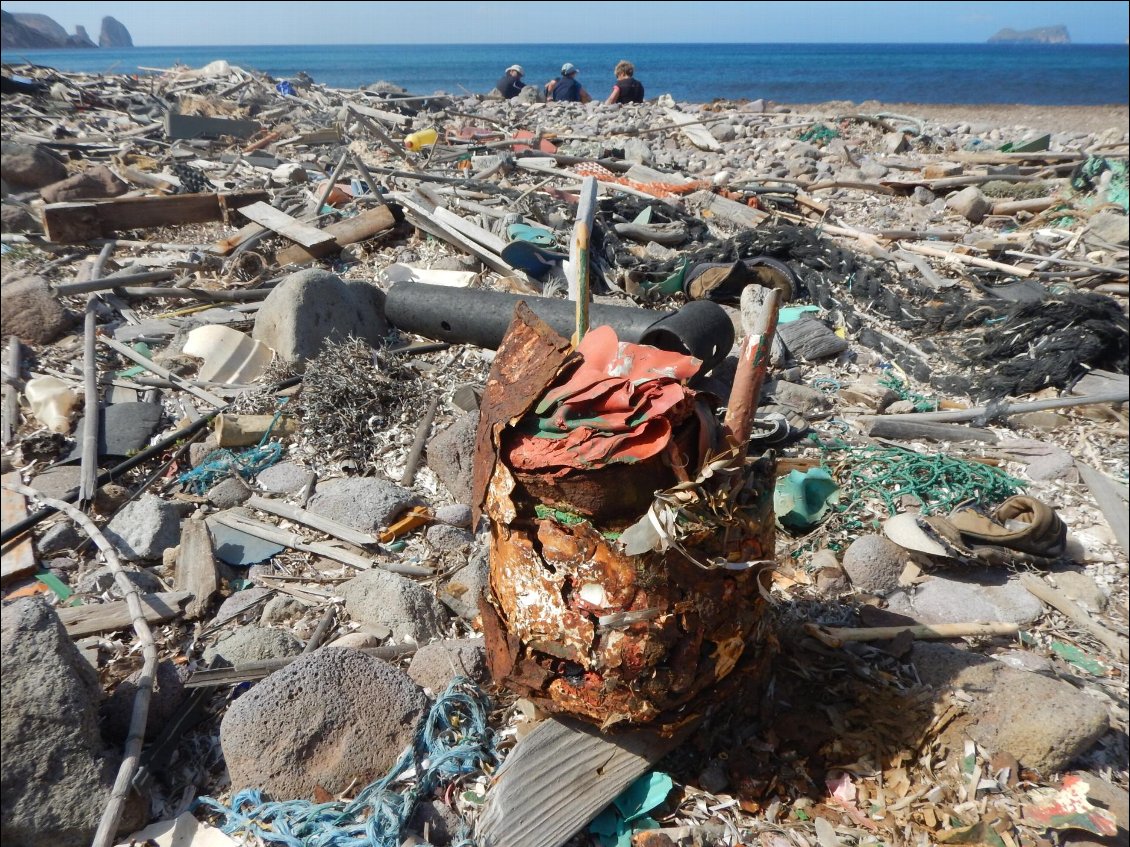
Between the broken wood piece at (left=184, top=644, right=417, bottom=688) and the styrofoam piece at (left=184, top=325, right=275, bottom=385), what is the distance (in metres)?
2.88

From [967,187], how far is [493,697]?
10.6 m

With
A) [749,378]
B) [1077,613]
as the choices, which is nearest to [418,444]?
[749,378]

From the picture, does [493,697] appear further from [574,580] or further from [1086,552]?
[1086,552]

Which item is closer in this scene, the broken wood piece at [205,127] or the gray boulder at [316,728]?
the gray boulder at [316,728]

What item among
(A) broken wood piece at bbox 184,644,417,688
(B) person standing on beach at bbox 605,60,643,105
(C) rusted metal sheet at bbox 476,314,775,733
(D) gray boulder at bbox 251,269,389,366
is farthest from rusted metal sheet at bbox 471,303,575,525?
(B) person standing on beach at bbox 605,60,643,105

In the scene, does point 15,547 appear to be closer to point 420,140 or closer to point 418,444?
point 418,444

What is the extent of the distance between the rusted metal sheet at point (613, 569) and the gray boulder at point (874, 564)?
162 cm

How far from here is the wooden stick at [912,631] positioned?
2930mm

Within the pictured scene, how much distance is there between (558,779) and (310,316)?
414 cm

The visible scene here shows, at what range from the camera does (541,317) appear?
16.6 ft

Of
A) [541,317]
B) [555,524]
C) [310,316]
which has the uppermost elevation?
[555,524]

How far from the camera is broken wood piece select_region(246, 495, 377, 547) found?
3.92 m

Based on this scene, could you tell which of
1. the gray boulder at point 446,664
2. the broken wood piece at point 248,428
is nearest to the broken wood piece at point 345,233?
the broken wood piece at point 248,428

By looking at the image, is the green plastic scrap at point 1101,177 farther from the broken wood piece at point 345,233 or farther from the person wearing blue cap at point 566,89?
the person wearing blue cap at point 566,89
